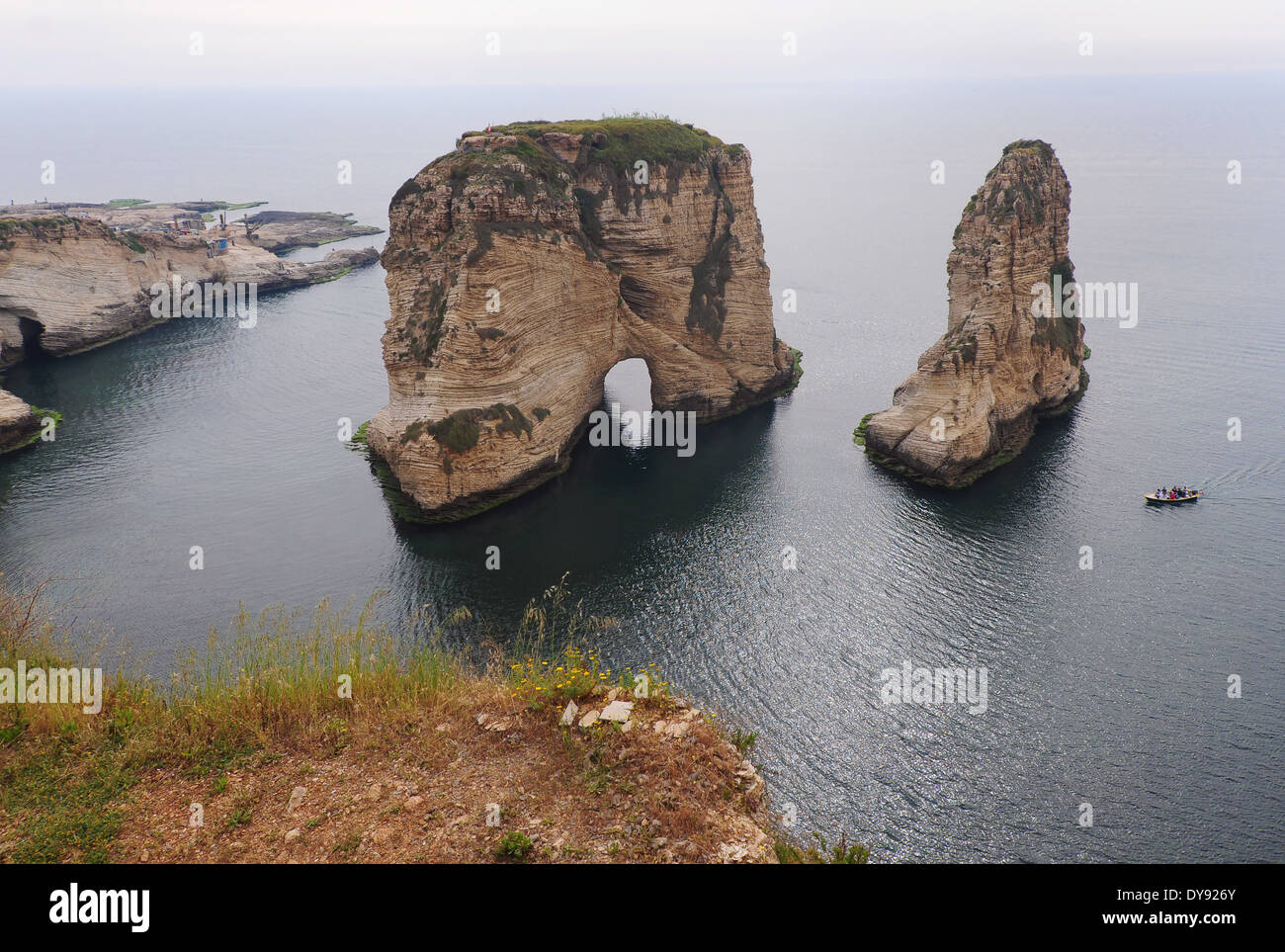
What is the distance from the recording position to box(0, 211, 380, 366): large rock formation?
67375 mm

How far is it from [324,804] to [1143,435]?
5149cm

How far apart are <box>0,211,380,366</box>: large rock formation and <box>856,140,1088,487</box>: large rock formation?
2596 inches

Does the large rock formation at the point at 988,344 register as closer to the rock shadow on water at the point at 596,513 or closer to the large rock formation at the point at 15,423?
the rock shadow on water at the point at 596,513

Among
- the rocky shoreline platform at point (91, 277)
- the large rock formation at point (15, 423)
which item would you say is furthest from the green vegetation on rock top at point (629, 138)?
the rocky shoreline platform at point (91, 277)

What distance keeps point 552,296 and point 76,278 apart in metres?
50.3

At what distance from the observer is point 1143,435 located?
170 ft

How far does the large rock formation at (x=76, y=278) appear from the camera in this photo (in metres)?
67.4

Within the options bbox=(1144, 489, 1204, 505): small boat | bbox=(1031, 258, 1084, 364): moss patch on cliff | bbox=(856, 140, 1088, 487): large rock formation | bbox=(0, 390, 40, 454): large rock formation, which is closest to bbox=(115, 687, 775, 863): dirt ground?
bbox=(856, 140, 1088, 487): large rock formation

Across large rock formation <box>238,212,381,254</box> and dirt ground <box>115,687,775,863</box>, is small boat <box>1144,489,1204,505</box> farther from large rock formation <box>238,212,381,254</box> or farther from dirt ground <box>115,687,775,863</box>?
large rock formation <box>238,212,381,254</box>

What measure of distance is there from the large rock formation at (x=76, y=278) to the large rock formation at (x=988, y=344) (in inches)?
2596

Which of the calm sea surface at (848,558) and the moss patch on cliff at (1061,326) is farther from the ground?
the moss patch on cliff at (1061,326)

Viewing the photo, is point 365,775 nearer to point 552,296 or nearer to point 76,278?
point 552,296

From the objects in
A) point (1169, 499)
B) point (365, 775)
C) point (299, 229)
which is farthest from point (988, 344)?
point (299, 229)

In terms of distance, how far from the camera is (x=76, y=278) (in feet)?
237
